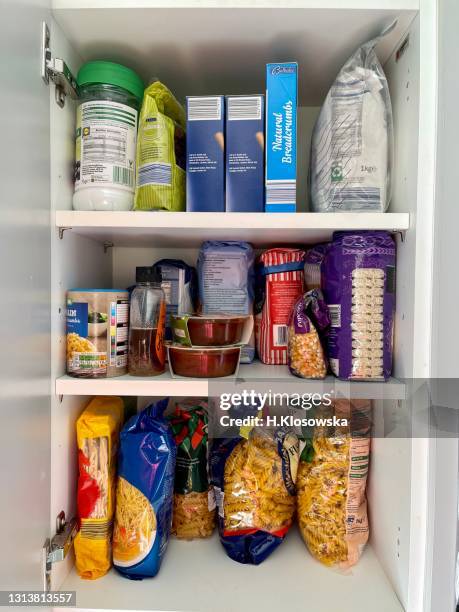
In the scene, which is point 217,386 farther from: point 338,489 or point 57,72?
point 57,72

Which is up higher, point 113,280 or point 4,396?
point 113,280

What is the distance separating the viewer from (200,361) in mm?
703

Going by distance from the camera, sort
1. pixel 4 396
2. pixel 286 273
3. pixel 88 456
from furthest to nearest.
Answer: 1. pixel 286 273
2. pixel 88 456
3. pixel 4 396

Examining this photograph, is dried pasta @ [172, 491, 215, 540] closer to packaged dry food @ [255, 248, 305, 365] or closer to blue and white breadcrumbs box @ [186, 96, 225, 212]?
packaged dry food @ [255, 248, 305, 365]

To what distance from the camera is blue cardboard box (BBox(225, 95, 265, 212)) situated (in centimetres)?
69

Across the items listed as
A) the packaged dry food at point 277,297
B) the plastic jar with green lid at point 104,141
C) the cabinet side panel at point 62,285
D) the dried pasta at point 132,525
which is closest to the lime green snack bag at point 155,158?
the plastic jar with green lid at point 104,141

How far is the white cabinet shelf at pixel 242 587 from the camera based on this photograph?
26.7 inches

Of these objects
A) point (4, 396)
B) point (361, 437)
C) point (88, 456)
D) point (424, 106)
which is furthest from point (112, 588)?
point (424, 106)

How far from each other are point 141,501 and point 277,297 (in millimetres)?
498

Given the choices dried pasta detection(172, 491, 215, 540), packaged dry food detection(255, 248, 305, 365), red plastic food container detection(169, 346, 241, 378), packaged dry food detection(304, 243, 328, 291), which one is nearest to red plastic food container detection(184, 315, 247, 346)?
red plastic food container detection(169, 346, 241, 378)

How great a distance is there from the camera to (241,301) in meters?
0.83

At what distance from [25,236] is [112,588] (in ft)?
2.19

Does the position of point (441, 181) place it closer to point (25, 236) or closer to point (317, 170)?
point (317, 170)

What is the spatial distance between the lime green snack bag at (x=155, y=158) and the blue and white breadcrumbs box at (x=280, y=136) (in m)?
0.18
